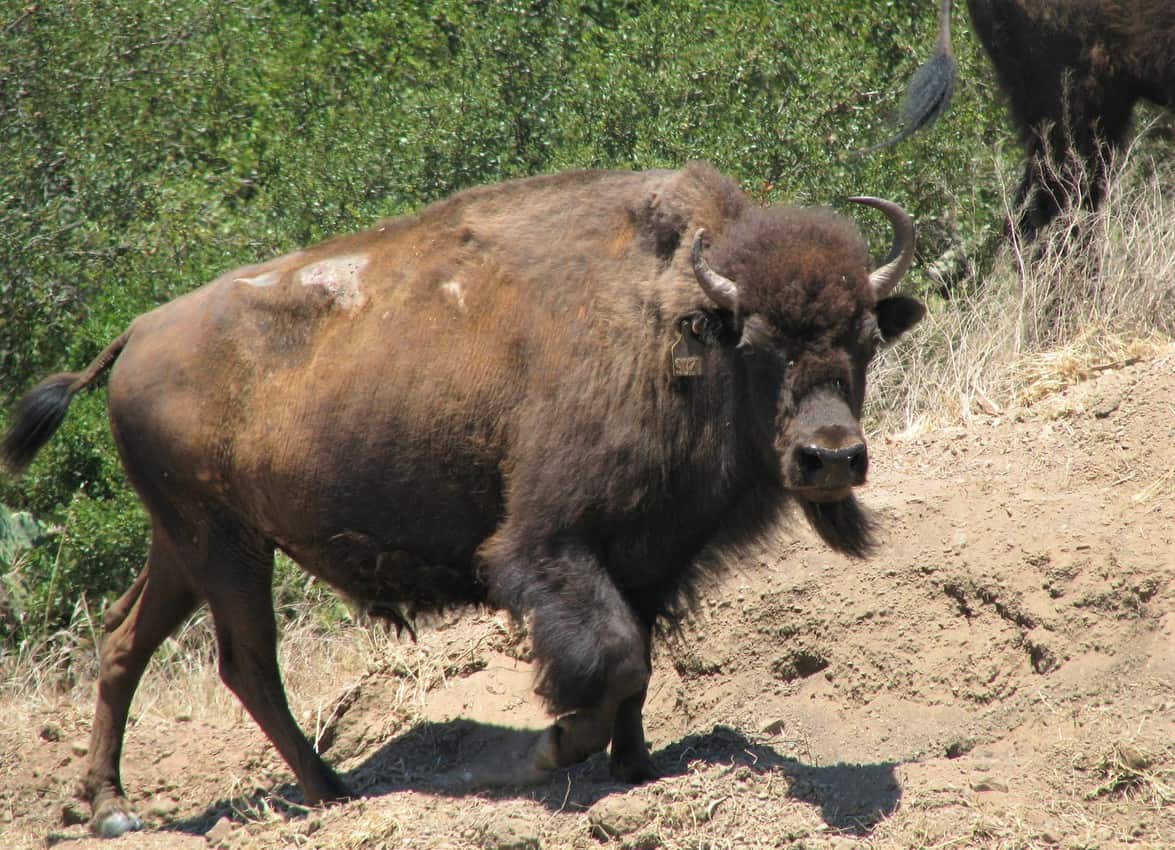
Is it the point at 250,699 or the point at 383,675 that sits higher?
the point at 250,699

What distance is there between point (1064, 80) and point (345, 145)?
5062mm

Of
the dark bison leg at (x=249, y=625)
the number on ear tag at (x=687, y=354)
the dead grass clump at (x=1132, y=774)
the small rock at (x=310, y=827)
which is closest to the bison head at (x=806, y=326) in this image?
the number on ear tag at (x=687, y=354)

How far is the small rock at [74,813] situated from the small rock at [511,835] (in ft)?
7.68

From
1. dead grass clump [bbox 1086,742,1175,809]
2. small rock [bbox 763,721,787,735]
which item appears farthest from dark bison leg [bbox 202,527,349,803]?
dead grass clump [bbox 1086,742,1175,809]

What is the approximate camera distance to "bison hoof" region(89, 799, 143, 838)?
6.41m

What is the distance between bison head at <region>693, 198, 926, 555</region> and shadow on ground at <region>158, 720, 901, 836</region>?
43.0 inches

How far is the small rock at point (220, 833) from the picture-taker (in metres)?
5.96

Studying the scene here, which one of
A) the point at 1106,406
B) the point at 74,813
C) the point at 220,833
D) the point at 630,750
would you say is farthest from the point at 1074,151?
the point at 74,813

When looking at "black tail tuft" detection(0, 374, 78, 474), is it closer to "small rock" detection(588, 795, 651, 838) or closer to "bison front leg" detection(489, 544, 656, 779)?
"bison front leg" detection(489, 544, 656, 779)

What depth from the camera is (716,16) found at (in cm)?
1114

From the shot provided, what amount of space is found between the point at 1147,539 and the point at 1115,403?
1457 mm

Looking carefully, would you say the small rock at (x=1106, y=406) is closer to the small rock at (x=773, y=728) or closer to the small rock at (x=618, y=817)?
the small rock at (x=773, y=728)

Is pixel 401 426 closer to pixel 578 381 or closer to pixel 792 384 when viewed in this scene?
pixel 578 381

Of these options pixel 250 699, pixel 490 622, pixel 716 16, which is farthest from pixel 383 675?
pixel 716 16
